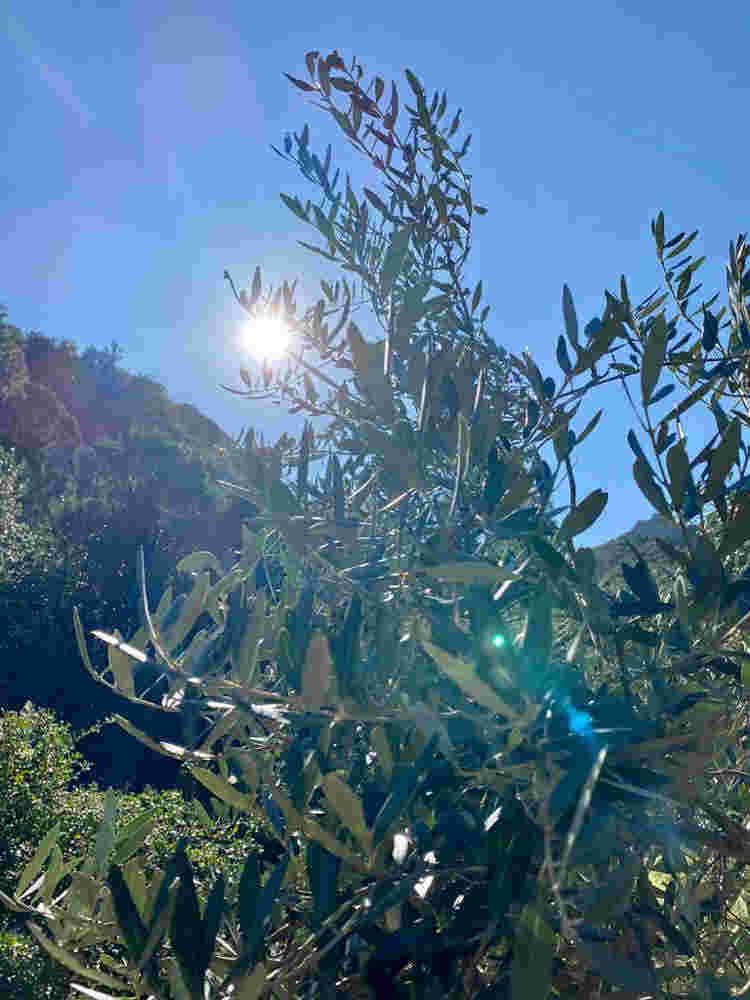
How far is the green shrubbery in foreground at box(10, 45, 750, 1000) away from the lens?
27.8 inches

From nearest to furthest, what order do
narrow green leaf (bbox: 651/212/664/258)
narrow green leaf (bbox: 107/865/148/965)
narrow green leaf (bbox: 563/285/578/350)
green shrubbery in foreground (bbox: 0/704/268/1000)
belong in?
narrow green leaf (bbox: 107/865/148/965)
narrow green leaf (bbox: 563/285/578/350)
narrow green leaf (bbox: 651/212/664/258)
green shrubbery in foreground (bbox: 0/704/268/1000)

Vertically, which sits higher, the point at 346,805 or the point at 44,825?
the point at 346,805

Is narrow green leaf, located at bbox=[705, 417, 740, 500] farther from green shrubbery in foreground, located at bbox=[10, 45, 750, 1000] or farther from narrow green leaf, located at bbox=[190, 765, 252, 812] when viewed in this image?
narrow green leaf, located at bbox=[190, 765, 252, 812]

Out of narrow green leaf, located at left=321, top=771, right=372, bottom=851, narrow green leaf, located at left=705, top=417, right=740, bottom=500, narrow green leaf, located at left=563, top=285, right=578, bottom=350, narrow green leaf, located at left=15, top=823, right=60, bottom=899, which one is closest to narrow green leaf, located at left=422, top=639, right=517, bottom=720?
narrow green leaf, located at left=321, top=771, right=372, bottom=851

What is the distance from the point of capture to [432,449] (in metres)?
1.06

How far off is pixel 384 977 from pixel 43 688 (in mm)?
12288

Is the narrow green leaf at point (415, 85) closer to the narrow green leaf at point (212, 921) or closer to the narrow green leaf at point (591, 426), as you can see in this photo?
the narrow green leaf at point (591, 426)

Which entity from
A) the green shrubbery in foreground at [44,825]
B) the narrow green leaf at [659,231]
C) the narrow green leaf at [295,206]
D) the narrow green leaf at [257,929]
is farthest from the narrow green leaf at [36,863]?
the green shrubbery in foreground at [44,825]

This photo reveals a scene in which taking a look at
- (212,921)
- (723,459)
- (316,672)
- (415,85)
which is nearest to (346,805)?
(316,672)

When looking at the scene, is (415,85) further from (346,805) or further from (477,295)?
(346,805)

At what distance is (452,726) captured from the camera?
78 centimetres

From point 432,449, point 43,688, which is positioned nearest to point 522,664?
point 432,449

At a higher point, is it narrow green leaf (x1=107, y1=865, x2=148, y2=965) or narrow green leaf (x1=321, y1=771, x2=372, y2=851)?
narrow green leaf (x1=321, y1=771, x2=372, y2=851)

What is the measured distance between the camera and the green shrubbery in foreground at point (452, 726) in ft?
2.32
